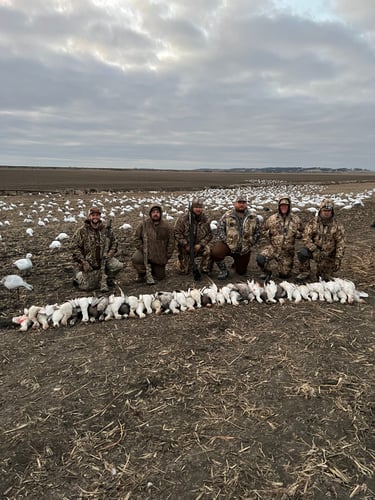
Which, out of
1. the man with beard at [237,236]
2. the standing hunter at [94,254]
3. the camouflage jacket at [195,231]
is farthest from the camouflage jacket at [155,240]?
the man with beard at [237,236]

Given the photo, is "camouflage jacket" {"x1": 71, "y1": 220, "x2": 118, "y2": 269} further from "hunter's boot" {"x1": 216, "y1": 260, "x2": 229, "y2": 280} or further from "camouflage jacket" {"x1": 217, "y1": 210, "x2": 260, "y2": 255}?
"camouflage jacket" {"x1": 217, "y1": 210, "x2": 260, "y2": 255}

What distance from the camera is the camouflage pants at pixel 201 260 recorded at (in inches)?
291

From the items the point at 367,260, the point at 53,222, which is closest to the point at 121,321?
the point at 367,260

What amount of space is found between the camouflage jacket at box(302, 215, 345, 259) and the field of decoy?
1161 mm

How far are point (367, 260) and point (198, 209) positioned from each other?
3.72 metres

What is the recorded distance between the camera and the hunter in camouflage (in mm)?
6660

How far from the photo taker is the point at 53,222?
43.5 feet

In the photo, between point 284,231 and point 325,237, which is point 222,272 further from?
point 325,237

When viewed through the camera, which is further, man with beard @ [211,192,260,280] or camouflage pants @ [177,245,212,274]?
camouflage pants @ [177,245,212,274]

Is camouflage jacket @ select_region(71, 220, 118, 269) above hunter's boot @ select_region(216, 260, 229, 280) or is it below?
above

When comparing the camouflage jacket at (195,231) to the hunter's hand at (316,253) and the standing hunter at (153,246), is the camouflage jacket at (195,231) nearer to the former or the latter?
the standing hunter at (153,246)

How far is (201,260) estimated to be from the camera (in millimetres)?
7461

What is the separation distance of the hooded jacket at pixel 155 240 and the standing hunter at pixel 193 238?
0.23 m

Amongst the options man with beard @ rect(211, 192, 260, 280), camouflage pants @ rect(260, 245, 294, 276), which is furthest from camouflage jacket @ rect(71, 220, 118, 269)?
camouflage pants @ rect(260, 245, 294, 276)
